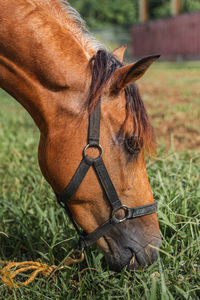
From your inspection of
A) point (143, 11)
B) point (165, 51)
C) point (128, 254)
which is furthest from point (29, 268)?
point (143, 11)

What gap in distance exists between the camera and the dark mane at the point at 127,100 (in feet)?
6.16

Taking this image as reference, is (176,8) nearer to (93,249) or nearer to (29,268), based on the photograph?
(93,249)

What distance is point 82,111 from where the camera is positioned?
75.3 inches

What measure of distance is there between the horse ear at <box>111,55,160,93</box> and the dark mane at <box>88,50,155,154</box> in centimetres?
5

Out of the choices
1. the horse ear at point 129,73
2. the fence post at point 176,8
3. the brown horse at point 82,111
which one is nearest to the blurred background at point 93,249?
the brown horse at point 82,111

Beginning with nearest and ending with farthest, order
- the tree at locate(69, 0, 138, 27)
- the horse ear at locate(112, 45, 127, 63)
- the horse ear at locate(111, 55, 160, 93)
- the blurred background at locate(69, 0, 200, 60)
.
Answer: the horse ear at locate(111, 55, 160, 93), the horse ear at locate(112, 45, 127, 63), the blurred background at locate(69, 0, 200, 60), the tree at locate(69, 0, 138, 27)

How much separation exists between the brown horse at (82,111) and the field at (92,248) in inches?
6.4

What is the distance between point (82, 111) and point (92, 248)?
96 centimetres

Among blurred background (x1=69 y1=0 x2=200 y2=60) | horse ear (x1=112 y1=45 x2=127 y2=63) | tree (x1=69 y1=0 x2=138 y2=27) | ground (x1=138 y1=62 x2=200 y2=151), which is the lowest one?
ground (x1=138 y1=62 x2=200 y2=151)

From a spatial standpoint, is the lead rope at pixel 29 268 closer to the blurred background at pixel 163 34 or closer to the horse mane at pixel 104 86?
the horse mane at pixel 104 86

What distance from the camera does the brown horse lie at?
191 centimetres

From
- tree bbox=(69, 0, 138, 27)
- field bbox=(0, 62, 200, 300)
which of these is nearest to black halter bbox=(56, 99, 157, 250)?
field bbox=(0, 62, 200, 300)

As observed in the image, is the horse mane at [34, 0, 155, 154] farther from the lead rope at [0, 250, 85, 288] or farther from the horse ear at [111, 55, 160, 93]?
the lead rope at [0, 250, 85, 288]

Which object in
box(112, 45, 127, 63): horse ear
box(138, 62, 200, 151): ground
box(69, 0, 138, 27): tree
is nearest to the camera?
box(112, 45, 127, 63): horse ear
